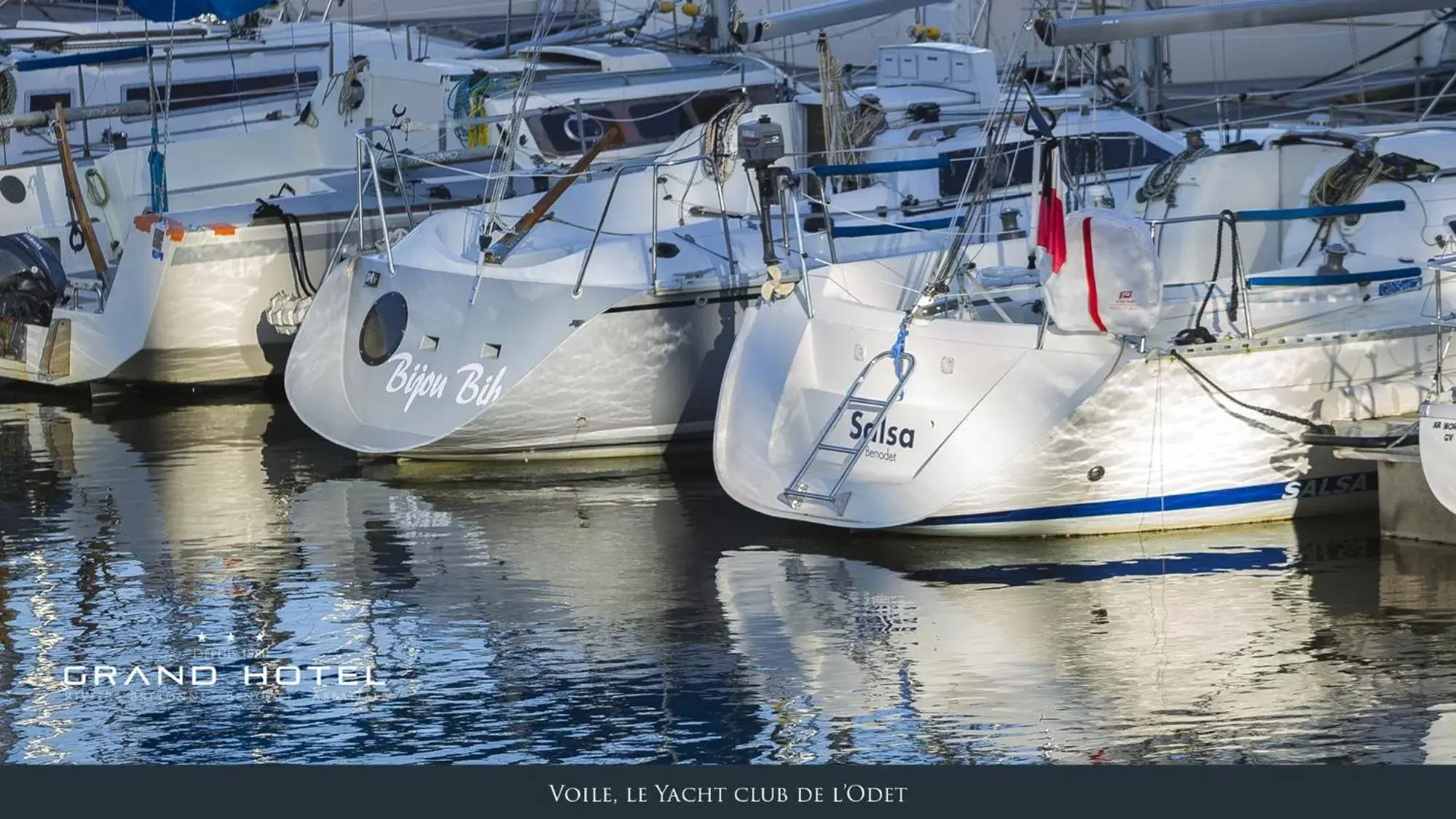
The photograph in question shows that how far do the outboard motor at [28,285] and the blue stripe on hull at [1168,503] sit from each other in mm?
8631

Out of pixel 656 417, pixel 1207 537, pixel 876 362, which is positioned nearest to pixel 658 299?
pixel 656 417

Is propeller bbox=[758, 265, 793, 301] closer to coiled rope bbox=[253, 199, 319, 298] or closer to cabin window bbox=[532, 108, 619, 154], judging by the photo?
coiled rope bbox=[253, 199, 319, 298]

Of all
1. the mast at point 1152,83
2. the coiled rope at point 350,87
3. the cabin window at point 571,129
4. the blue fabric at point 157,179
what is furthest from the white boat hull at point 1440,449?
the coiled rope at point 350,87

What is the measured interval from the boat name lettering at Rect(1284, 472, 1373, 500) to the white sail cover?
1235mm

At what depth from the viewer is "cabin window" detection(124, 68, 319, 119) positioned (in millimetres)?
23703

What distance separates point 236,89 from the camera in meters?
24.1

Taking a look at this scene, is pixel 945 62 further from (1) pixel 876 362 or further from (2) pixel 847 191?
(1) pixel 876 362

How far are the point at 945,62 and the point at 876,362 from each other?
6681 mm

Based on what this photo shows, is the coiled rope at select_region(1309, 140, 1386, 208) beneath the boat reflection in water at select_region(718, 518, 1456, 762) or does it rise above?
above

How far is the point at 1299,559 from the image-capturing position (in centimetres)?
1070

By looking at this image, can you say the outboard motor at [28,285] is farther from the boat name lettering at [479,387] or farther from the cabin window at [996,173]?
the cabin window at [996,173]

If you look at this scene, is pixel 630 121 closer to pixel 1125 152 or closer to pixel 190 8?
pixel 1125 152

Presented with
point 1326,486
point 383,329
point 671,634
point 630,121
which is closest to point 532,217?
point 383,329

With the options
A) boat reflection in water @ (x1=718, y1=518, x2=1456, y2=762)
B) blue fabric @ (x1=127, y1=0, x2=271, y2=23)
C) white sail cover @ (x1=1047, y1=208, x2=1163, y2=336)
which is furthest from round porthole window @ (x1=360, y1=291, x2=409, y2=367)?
blue fabric @ (x1=127, y1=0, x2=271, y2=23)
